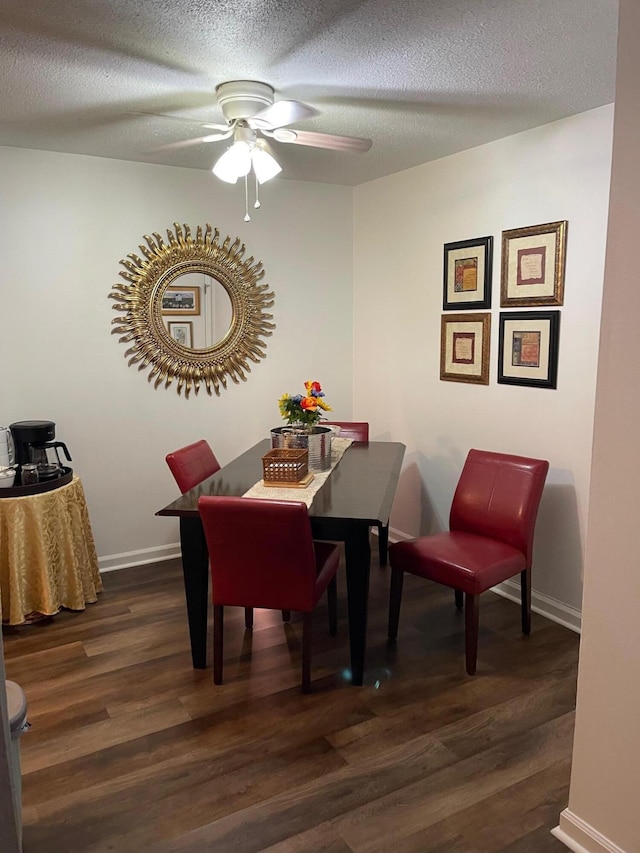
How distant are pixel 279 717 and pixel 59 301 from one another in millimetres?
2569

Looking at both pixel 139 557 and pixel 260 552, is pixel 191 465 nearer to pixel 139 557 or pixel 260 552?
pixel 260 552

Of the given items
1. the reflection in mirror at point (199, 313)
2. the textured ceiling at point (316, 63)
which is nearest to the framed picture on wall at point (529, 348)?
the textured ceiling at point (316, 63)

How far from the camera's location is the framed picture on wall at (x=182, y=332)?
13.2 ft

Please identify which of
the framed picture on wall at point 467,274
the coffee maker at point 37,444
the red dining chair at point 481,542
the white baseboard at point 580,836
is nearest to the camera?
the white baseboard at point 580,836

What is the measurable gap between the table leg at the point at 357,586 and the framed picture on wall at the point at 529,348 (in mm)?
1353

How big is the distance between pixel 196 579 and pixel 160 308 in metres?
1.86

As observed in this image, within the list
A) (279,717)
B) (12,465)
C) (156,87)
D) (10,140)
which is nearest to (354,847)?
(279,717)

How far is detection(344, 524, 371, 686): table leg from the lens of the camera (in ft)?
8.54

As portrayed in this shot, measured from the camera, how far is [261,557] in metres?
2.54

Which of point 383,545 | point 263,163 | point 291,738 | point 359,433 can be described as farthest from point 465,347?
point 291,738

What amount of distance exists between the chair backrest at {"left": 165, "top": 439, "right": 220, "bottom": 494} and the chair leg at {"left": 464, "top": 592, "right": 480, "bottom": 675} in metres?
1.43

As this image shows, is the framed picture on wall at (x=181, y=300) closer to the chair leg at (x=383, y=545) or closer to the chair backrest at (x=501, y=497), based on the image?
the chair leg at (x=383, y=545)

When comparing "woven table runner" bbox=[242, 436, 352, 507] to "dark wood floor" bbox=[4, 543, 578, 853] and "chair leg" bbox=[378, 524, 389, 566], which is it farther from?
"chair leg" bbox=[378, 524, 389, 566]

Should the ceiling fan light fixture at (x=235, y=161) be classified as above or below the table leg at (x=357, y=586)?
above
